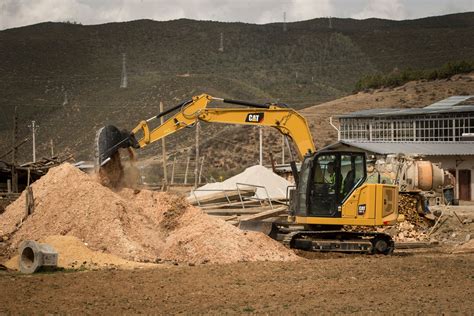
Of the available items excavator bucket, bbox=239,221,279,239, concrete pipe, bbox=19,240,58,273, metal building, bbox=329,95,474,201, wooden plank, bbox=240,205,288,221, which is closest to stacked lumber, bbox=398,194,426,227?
wooden plank, bbox=240,205,288,221

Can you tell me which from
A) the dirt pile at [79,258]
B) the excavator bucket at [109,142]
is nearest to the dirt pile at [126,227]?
the dirt pile at [79,258]

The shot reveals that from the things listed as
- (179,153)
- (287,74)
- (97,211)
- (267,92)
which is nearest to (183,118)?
(97,211)

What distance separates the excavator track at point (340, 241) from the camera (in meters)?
24.7

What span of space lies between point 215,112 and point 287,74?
3636 inches

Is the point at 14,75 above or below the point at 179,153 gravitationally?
above

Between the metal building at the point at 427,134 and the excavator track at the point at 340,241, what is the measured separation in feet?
80.2

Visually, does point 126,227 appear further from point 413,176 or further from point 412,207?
point 413,176

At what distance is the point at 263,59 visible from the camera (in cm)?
12600

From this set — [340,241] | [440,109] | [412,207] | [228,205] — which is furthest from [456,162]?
[340,241]

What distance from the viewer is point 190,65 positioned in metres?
115

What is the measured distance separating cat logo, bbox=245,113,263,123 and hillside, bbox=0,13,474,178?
45823 mm

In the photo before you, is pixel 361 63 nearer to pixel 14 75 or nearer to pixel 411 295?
pixel 14 75

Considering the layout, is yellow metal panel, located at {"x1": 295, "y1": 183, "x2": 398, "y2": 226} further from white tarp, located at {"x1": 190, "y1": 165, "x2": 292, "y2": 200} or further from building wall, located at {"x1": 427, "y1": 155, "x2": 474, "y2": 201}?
building wall, located at {"x1": 427, "y1": 155, "x2": 474, "y2": 201}

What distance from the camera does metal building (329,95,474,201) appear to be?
176 ft
